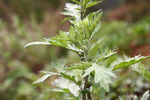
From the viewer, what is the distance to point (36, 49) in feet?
14.4

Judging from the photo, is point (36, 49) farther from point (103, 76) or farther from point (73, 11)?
point (103, 76)

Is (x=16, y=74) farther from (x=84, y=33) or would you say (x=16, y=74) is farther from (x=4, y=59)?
(x=84, y=33)

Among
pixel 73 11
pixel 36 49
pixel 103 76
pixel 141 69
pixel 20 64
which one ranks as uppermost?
pixel 36 49

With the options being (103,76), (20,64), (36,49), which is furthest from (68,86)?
(36,49)

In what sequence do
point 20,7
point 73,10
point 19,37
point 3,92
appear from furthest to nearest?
point 20,7, point 19,37, point 3,92, point 73,10

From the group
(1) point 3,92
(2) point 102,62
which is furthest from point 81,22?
(1) point 3,92

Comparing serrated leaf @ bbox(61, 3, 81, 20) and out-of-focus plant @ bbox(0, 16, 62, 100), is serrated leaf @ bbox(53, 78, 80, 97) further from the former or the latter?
out-of-focus plant @ bbox(0, 16, 62, 100)

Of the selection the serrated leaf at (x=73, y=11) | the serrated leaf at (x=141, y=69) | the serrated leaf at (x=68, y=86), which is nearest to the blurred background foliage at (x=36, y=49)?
the serrated leaf at (x=68, y=86)

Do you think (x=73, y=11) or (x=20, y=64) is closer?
(x=73, y=11)

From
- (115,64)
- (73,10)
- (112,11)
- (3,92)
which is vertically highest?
(112,11)

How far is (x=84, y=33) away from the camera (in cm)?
88

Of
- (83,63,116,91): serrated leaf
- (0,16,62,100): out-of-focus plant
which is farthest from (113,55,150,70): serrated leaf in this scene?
(0,16,62,100): out-of-focus plant

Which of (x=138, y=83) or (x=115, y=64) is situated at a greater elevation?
(x=138, y=83)

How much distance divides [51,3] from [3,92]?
10.2ft
